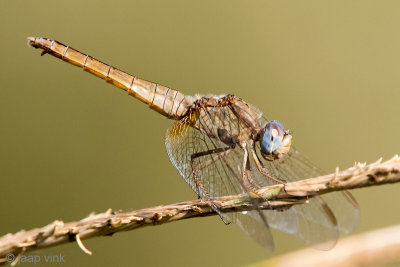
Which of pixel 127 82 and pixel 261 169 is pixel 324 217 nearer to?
pixel 261 169

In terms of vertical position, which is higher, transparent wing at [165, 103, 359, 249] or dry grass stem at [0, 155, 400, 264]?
transparent wing at [165, 103, 359, 249]

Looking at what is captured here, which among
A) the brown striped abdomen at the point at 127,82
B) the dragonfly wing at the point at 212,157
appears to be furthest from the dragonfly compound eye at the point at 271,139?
the brown striped abdomen at the point at 127,82

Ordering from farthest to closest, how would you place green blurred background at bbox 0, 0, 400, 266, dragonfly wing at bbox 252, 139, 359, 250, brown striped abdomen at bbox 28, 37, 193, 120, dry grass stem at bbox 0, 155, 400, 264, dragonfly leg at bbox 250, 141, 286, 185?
green blurred background at bbox 0, 0, 400, 266 → brown striped abdomen at bbox 28, 37, 193, 120 → dragonfly leg at bbox 250, 141, 286, 185 → dragonfly wing at bbox 252, 139, 359, 250 → dry grass stem at bbox 0, 155, 400, 264

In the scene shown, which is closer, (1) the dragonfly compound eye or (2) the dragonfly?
Answer: (2) the dragonfly

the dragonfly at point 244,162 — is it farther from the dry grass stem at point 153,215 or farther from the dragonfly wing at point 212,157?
the dry grass stem at point 153,215

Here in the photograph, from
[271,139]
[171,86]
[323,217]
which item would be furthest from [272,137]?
[171,86]

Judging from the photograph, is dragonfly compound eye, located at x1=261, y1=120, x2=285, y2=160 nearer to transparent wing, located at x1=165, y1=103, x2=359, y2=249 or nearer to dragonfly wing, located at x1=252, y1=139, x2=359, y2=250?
transparent wing, located at x1=165, y1=103, x2=359, y2=249

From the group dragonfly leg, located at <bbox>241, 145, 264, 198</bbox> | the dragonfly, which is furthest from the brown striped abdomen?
dragonfly leg, located at <bbox>241, 145, 264, 198</bbox>

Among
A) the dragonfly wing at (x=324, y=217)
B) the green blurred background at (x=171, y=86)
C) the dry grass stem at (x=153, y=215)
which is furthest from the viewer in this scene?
the green blurred background at (x=171, y=86)
